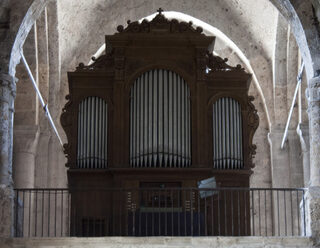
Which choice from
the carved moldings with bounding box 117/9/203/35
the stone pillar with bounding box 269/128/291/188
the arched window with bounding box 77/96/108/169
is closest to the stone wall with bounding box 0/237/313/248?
the arched window with bounding box 77/96/108/169

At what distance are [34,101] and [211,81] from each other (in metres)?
5.16

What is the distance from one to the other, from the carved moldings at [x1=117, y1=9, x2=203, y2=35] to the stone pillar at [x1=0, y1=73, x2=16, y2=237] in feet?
10.8

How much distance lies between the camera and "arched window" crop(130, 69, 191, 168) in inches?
675

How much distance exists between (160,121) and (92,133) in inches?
54.9

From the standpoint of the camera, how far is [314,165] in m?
15.6

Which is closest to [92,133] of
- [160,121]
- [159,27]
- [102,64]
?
[160,121]

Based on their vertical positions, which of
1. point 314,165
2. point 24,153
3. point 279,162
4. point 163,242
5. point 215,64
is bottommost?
point 163,242

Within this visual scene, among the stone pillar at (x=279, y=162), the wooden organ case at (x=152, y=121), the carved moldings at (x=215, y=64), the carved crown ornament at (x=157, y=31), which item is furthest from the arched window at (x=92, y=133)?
the stone pillar at (x=279, y=162)

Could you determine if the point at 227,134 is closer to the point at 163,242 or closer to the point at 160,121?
the point at 160,121

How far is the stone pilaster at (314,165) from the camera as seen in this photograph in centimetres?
1516

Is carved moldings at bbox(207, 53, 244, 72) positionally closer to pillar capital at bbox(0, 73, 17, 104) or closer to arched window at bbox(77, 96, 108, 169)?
arched window at bbox(77, 96, 108, 169)

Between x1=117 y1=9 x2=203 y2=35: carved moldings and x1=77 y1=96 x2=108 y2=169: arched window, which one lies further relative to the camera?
x1=117 y1=9 x2=203 y2=35: carved moldings

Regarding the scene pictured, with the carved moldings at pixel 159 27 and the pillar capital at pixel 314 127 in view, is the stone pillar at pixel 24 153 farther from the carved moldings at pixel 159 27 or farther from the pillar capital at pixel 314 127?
the pillar capital at pixel 314 127

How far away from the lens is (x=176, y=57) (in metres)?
18.1
